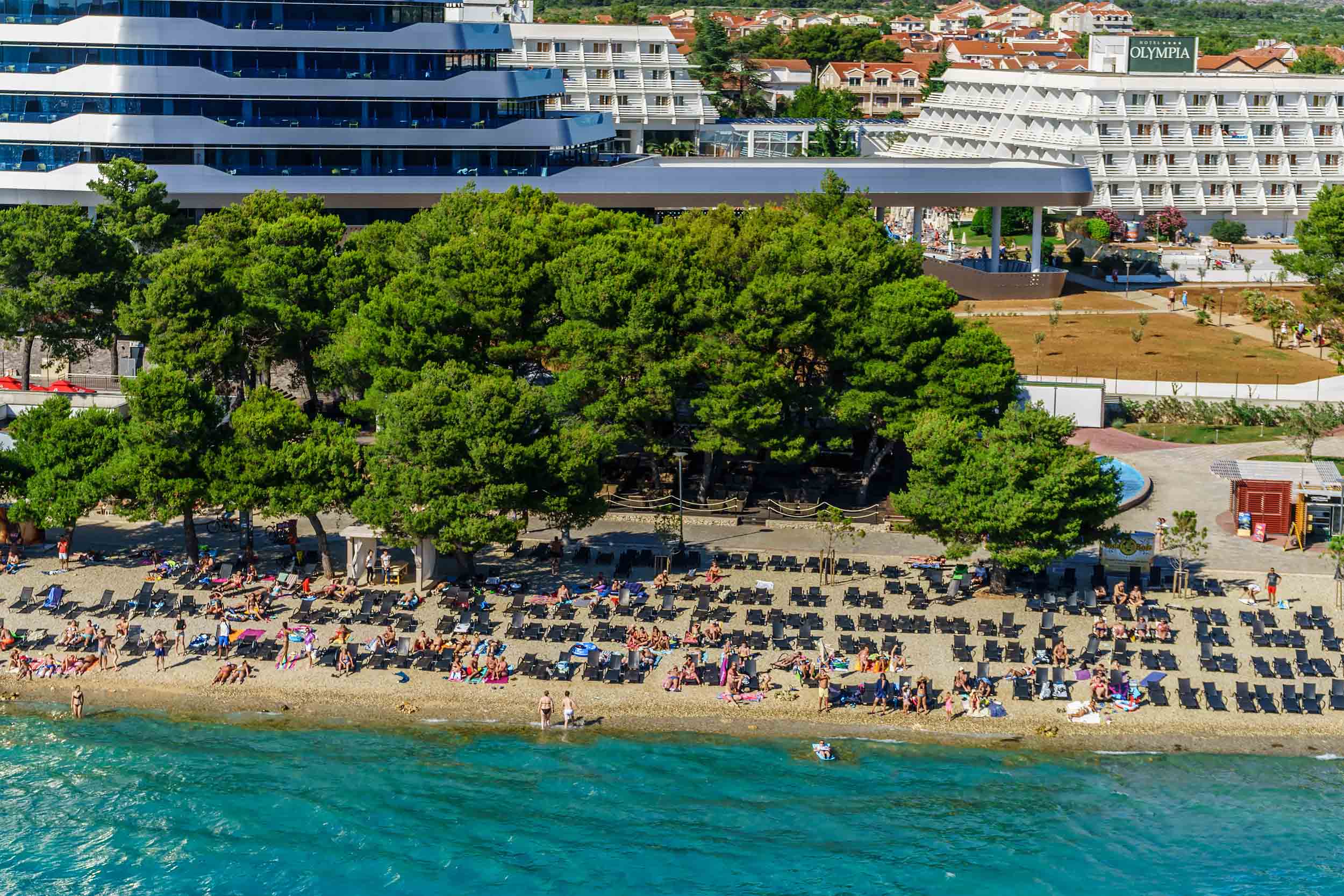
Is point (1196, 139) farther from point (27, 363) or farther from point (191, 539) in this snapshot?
point (191, 539)

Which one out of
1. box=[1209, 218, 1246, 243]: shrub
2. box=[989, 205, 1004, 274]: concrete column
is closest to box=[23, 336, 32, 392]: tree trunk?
box=[989, 205, 1004, 274]: concrete column

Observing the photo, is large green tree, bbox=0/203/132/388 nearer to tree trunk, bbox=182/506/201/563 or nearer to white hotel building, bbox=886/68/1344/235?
tree trunk, bbox=182/506/201/563

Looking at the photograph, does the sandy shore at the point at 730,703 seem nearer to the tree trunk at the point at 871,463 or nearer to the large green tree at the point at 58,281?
the tree trunk at the point at 871,463

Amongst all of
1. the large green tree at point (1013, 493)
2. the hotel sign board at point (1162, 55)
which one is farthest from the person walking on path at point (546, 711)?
Result: the hotel sign board at point (1162, 55)

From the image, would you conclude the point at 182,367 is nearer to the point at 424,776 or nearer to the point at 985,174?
the point at 424,776

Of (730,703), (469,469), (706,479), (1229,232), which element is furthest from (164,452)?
(1229,232)
